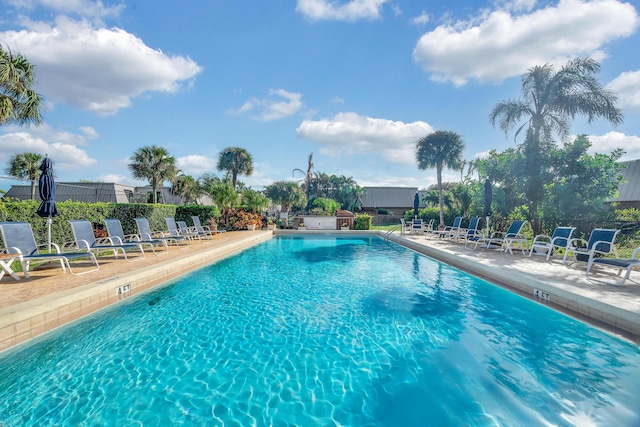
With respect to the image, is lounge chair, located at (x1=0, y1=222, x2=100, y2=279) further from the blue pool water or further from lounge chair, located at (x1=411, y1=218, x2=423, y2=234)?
lounge chair, located at (x1=411, y1=218, x2=423, y2=234)

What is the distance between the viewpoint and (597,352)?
3547mm

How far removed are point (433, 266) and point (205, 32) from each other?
1169 cm

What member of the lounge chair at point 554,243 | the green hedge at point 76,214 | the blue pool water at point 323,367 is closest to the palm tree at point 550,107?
the lounge chair at point 554,243

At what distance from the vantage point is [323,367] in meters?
3.31

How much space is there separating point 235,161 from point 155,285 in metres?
27.9

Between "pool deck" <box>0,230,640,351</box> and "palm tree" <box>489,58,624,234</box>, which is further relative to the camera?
"palm tree" <box>489,58,624,234</box>

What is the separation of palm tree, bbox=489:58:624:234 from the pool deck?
15.9 ft

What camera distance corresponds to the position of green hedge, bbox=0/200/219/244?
796 cm

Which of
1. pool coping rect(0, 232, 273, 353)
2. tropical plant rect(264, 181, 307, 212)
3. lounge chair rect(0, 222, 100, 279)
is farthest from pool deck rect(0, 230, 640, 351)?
tropical plant rect(264, 181, 307, 212)

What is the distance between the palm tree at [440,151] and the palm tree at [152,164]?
20112 mm

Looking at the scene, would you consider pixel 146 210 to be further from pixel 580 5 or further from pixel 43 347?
pixel 580 5

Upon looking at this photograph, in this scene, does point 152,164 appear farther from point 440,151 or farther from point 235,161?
point 440,151

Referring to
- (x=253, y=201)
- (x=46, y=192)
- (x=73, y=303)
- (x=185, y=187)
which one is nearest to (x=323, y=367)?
(x=73, y=303)

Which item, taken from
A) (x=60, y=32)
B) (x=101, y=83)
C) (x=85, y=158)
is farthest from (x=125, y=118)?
(x=85, y=158)
